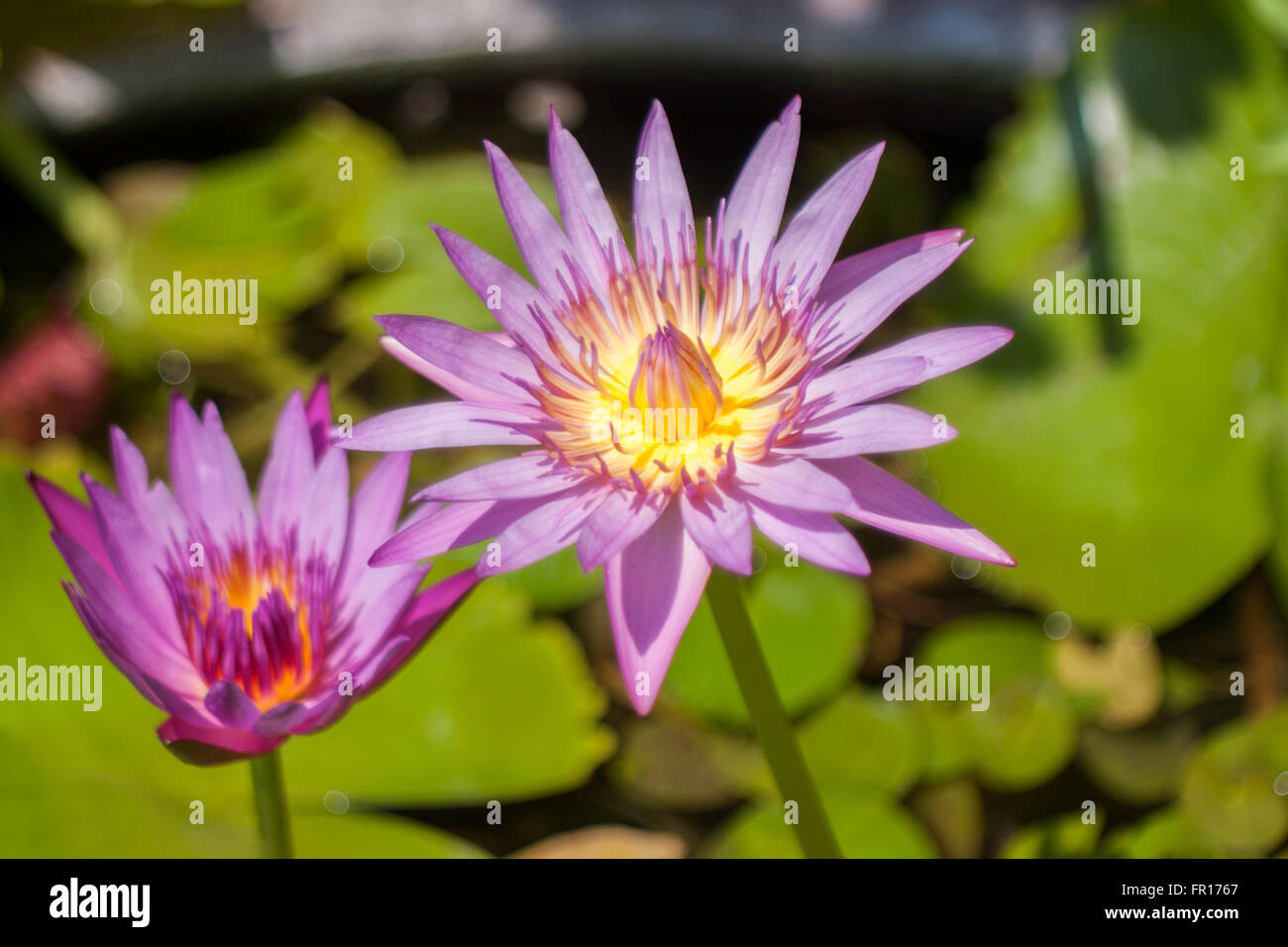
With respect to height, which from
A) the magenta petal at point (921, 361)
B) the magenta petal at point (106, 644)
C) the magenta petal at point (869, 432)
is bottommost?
the magenta petal at point (106, 644)

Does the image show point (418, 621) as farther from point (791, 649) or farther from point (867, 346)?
point (867, 346)

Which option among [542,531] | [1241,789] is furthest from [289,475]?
[1241,789]

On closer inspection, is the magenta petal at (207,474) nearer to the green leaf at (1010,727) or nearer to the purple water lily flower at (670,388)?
the purple water lily flower at (670,388)

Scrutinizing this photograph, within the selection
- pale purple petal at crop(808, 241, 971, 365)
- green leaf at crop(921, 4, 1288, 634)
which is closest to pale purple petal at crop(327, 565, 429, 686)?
pale purple petal at crop(808, 241, 971, 365)

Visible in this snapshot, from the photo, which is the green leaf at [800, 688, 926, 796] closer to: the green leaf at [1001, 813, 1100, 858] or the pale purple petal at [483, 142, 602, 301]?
the green leaf at [1001, 813, 1100, 858]

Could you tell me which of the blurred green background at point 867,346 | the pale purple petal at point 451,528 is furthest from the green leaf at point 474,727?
the pale purple petal at point 451,528
